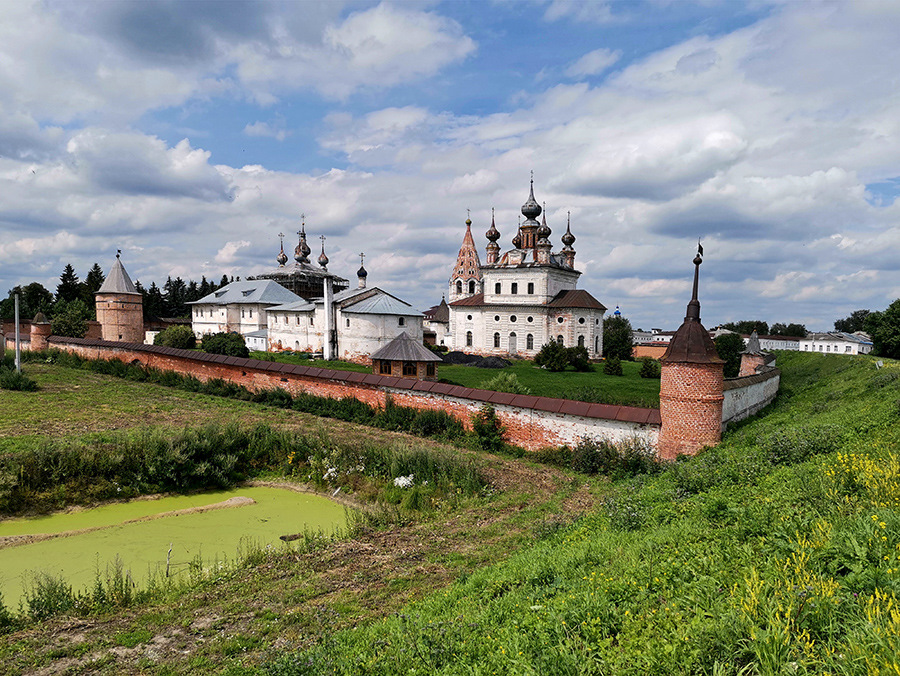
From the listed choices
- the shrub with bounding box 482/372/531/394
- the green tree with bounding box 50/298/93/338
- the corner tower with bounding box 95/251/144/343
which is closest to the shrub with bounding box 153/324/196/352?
the corner tower with bounding box 95/251/144/343

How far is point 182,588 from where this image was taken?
5.79 meters

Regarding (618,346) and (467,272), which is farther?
(467,272)

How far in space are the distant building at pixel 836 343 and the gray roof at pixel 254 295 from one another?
64356 mm

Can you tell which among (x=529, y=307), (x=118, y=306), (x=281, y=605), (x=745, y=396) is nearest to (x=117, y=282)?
(x=118, y=306)

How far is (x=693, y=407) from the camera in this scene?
33.0 ft

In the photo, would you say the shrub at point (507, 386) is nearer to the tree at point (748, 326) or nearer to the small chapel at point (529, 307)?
the small chapel at point (529, 307)

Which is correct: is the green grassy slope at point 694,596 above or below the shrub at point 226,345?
below

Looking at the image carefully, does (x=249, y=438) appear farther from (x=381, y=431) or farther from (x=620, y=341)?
(x=620, y=341)

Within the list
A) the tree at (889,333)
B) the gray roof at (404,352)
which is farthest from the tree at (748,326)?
the gray roof at (404,352)

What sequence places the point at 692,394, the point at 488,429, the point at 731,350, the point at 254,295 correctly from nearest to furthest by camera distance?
the point at 692,394 < the point at 488,429 < the point at 731,350 < the point at 254,295

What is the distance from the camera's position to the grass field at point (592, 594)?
2.78 metres

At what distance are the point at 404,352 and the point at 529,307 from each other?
21769 mm

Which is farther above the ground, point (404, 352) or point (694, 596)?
point (404, 352)

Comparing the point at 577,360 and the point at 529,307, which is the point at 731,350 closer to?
the point at 577,360
